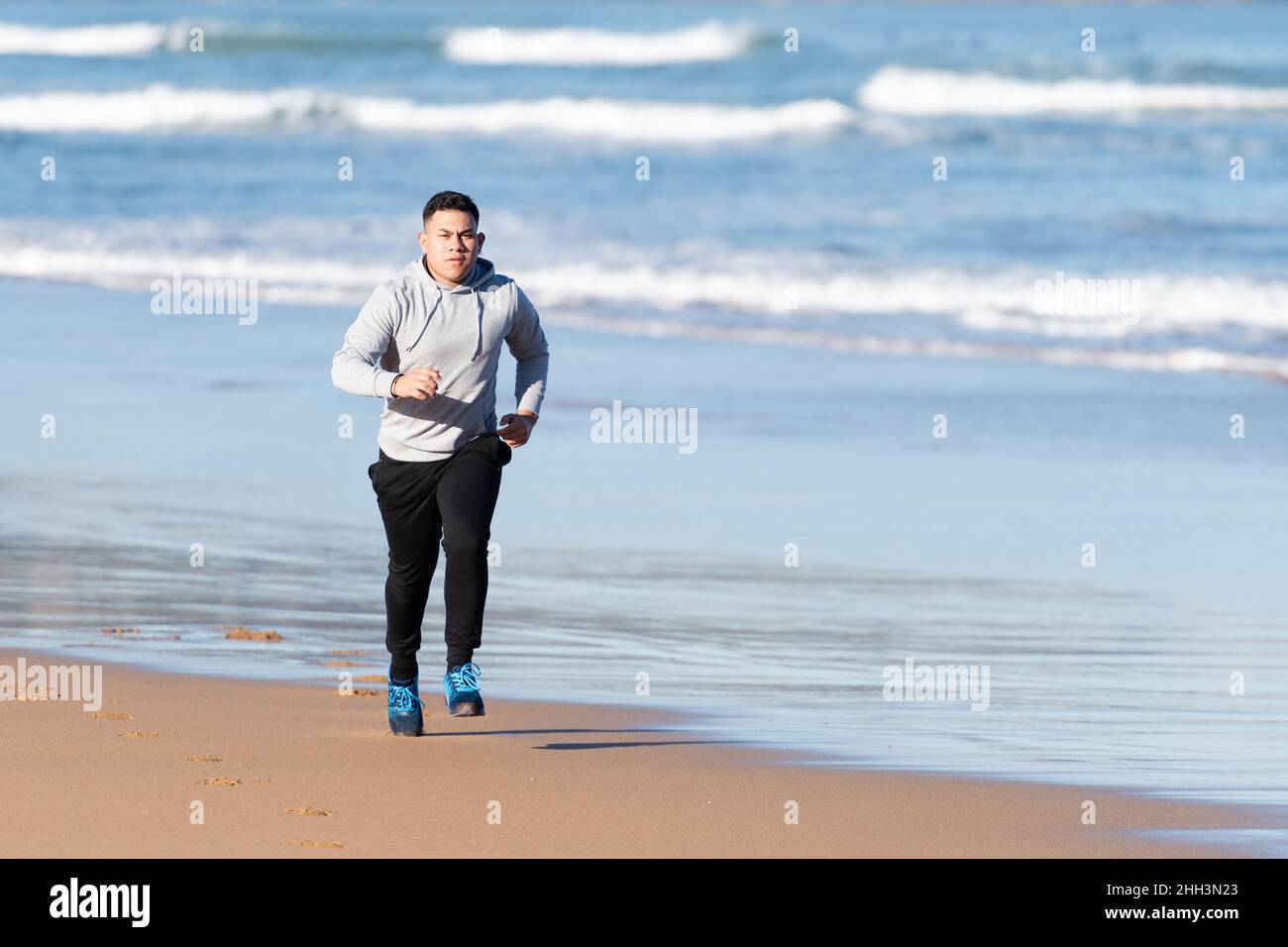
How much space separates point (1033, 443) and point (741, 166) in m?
18.2

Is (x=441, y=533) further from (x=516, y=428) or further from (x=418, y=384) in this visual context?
(x=418, y=384)

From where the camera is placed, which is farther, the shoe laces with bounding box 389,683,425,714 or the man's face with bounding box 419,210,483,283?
the shoe laces with bounding box 389,683,425,714

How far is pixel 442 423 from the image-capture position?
6.19 metres

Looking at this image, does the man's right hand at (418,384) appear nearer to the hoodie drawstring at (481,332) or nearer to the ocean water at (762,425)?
the hoodie drawstring at (481,332)

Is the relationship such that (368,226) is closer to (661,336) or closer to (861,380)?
(661,336)

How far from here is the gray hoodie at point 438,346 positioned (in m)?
6.11

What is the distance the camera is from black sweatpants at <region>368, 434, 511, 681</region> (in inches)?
242

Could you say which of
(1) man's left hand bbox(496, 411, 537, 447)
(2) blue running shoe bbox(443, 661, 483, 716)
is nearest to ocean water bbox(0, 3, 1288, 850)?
(2) blue running shoe bbox(443, 661, 483, 716)

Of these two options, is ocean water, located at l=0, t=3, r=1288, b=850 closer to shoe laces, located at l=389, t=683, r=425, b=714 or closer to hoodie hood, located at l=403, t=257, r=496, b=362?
shoe laces, located at l=389, t=683, r=425, b=714

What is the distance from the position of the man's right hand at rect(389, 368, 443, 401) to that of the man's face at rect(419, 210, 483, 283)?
39 cm

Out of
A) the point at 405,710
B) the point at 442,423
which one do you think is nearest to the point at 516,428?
the point at 442,423

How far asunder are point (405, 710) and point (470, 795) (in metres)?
0.74

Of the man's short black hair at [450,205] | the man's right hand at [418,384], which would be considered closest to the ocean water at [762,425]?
the man's right hand at [418,384]
